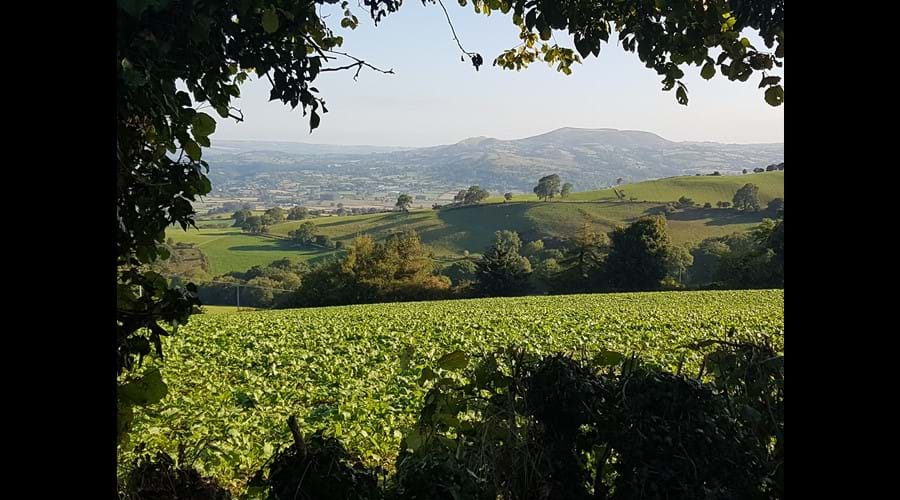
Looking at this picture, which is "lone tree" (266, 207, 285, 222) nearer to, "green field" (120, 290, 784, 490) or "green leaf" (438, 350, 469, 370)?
"green field" (120, 290, 784, 490)

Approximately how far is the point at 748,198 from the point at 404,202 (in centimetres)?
2370

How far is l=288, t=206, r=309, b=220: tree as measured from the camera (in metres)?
47.6

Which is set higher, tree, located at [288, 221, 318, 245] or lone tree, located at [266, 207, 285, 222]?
lone tree, located at [266, 207, 285, 222]

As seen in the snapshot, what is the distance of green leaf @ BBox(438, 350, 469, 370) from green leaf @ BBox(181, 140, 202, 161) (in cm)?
66

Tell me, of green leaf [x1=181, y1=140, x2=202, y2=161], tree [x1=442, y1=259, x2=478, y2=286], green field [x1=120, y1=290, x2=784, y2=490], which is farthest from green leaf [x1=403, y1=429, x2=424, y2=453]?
tree [x1=442, y1=259, x2=478, y2=286]

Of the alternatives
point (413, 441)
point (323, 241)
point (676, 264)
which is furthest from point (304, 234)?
point (413, 441)

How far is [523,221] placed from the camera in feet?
153

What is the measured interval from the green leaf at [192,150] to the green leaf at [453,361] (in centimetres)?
66

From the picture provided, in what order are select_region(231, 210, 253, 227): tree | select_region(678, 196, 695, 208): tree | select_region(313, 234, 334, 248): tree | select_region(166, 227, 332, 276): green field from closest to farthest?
select_region(166, 227, 332, 276): green field
select_region(313, 234, 334, 248): tree
select_region(231, 210, 253, 227): tree
select_region(678, 196, 695, 208): tree

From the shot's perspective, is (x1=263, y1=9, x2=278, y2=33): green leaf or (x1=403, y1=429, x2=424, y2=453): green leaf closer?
(x1=263, y1=9, x2=278, y2=33): green leaf

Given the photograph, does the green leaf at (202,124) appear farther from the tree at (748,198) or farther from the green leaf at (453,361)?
the tree at (748,198)

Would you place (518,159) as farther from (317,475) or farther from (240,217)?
(240,217)
